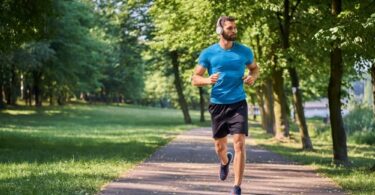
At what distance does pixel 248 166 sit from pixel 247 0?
529cm

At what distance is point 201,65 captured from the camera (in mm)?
7668

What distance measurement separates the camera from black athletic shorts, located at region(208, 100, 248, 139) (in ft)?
25.1

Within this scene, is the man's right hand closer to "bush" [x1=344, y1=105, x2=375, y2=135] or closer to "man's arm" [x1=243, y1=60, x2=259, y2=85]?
"man's arm" [x1=243, y1=60, x2=259, y2=85]

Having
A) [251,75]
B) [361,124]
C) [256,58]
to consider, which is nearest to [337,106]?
[251,75]

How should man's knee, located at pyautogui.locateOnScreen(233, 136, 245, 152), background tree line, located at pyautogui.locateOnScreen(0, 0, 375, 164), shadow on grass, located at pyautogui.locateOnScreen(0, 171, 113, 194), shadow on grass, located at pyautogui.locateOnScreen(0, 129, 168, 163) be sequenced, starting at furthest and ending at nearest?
shadow on grass, located at pyautogui.locateOnScreen(0, 129, 168, 163)
background tree line, located at pyautogui.locateOnScreen(0, 0, 375, 164)
shadow on grass, located at pyautogui.locateOnScreen(0, 171, 113, 194)
man's knee, located at pyautogui.locateOnScreen(233, 136, 245, 152)

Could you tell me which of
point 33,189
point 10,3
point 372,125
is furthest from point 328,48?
point 372,125

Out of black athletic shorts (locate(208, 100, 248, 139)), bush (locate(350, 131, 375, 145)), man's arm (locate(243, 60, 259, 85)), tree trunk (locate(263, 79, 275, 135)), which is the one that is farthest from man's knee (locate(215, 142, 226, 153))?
tree trunk (locate(263, 79, 275, 135))

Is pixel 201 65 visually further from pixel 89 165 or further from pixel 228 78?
pixel 89 165

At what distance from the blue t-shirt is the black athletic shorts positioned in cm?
7

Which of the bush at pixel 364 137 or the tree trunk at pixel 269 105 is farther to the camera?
the tree trunk at pixel 269 105

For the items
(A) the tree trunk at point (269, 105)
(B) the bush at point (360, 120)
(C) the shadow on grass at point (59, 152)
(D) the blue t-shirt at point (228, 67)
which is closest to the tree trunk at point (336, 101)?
(C) the shadow on grass at point (59, 152)

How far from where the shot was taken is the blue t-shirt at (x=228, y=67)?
7.53 metres

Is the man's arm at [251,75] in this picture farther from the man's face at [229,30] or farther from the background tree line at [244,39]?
the background tree line at [244,39]

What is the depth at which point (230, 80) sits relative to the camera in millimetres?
7574
